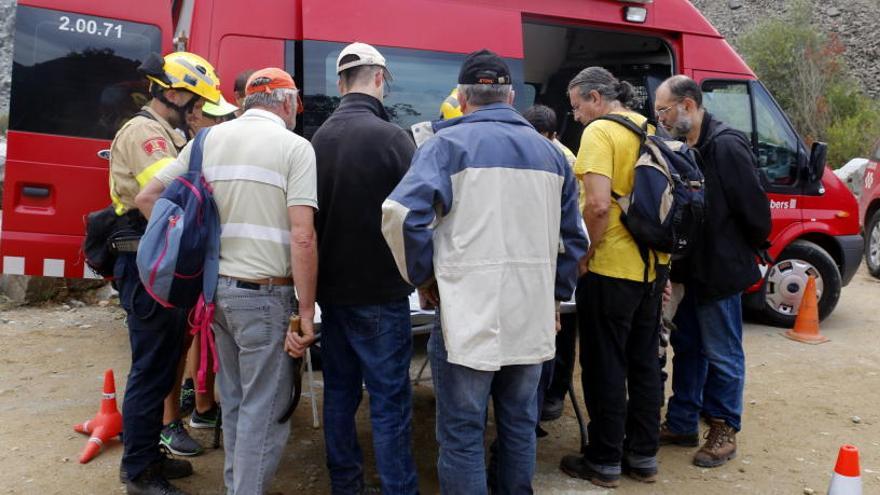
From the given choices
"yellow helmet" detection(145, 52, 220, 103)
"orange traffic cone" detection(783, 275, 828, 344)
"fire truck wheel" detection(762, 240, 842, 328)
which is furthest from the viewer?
"fire truck wheel" detection(762, 240, 842, 328)

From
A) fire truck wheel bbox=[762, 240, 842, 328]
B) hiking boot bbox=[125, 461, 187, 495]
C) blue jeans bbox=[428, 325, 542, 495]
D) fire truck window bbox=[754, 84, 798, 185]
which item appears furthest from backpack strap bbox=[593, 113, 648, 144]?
fire truck wheel bbox=[762, 240, 842, 328]

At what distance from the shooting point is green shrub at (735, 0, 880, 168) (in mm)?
21750

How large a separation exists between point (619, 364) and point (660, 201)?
0.77m

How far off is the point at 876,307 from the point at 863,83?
72.0ft

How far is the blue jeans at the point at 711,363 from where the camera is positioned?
365cm

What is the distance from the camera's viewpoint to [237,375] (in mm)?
2850

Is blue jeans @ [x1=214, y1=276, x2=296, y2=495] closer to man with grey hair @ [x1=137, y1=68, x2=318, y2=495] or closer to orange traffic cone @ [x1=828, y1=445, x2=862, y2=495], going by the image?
man with grey hair @ [x1=137, y1=68, x2=318, y2=495]

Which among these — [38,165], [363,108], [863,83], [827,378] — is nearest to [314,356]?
[38,165]

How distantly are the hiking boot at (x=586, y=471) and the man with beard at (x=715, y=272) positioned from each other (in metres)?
0.58

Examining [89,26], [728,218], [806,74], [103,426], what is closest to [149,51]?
[89,26]

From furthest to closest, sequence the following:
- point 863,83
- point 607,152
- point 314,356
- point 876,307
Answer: point 863,83, point 876,307, point 314,356, point 607,152

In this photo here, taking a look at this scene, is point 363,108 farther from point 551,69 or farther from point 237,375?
point 551,69

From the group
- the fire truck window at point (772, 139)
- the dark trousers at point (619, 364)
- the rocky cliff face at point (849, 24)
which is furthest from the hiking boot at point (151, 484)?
the rocky cliff face at point (849, 24)

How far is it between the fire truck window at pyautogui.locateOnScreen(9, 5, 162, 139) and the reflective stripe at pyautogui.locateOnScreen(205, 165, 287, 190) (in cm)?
222
